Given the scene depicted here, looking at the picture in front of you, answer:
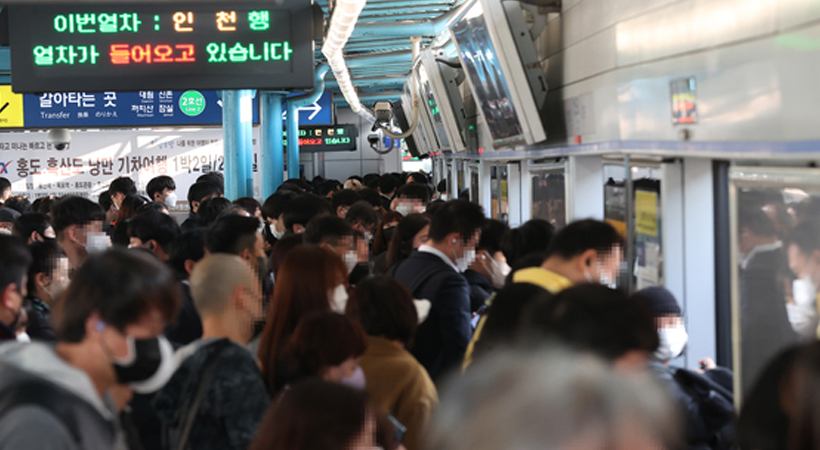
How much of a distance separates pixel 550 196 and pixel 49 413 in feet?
15.1

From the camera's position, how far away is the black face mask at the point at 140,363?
175 centimetres

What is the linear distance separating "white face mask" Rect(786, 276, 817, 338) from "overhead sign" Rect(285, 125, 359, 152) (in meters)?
15.7

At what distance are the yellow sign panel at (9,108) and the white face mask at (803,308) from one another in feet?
34.9

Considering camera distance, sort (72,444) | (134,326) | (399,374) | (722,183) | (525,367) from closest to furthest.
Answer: (525,367) < (72,444) < (134,326) < (399,374) < (722,183)

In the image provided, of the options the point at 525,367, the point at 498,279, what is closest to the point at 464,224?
the point at 498,279

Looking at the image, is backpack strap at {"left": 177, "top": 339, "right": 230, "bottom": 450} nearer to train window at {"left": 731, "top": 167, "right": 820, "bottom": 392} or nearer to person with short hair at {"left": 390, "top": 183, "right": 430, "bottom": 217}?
train window at {"left": 731, "top": 167, "right": 820, "bottom": 392}

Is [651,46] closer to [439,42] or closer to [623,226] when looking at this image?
[623,226]

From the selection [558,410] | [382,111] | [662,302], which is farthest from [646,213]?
[382,111]

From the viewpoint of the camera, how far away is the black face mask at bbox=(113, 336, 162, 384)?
5.75ft

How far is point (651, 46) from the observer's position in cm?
340

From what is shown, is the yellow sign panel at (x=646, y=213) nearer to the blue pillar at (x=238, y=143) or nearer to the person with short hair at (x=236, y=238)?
the person with short hair at (x=236, y=238)

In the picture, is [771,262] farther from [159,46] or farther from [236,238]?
[159,46]

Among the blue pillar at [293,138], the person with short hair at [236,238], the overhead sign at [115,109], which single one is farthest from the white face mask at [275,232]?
the blue pillar at [293,138]

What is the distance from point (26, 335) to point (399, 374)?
4.44ft
